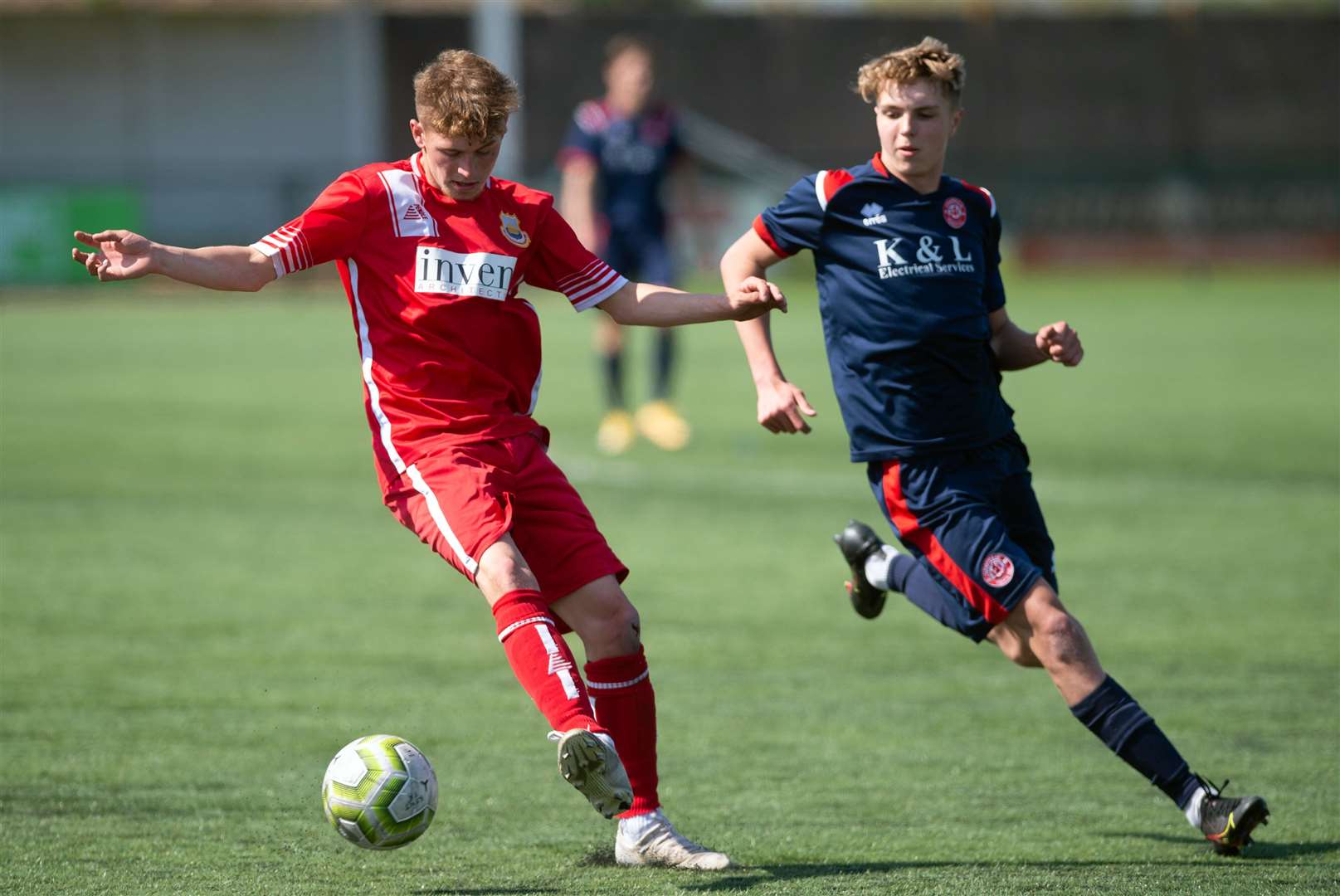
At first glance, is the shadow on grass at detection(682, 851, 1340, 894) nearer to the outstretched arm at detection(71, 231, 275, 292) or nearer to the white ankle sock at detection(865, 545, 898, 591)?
the white ankle sock at detection(865, 545, 898, 591)

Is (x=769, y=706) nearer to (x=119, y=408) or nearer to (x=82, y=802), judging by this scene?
(x=82, y=802)

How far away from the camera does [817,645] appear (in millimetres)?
7051

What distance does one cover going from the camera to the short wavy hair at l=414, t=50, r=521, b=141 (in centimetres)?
429

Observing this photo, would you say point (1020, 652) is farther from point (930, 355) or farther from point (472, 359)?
point (472, 359)

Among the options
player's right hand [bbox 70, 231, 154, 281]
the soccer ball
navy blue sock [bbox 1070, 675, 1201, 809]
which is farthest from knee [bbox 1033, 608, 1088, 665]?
player's right hand [bbox 70, 231, 154, 281]

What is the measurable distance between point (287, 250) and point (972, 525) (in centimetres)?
195

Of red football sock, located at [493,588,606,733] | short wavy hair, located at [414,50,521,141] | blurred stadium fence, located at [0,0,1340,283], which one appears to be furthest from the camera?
blurred stadium fence, located at [0,0,1340,283]

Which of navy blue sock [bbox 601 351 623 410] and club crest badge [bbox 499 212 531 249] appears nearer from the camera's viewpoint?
club crest badge [bbox 499 212 531 249]

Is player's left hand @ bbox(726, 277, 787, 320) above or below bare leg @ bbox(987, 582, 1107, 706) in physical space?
above

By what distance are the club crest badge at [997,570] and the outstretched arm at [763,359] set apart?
60 cm

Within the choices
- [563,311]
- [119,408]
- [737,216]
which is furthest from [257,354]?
[737,216]

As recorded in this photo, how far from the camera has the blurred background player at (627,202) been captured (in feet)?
40.8

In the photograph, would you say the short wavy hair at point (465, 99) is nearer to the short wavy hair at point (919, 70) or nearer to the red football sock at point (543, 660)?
the short wavy hair at point (919, 70)

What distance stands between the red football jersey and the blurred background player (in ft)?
25.4
